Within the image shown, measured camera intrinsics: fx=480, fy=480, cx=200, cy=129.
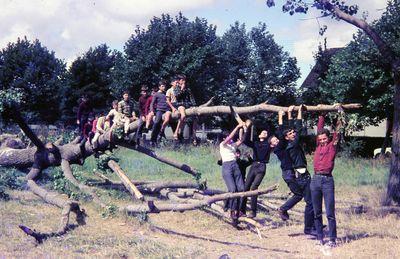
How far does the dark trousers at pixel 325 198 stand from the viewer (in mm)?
8195

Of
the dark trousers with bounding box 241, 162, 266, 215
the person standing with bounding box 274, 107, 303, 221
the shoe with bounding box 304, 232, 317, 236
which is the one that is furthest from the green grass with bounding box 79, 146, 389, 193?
the shoe with bounding box 304, 232, 317, 236

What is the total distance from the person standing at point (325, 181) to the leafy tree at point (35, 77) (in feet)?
109

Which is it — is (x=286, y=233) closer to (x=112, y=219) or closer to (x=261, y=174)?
(x=261, y=174)

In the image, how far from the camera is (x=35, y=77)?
39906mm

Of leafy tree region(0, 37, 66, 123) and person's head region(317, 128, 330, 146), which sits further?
leafy tree region(0, 37, 66, 123)

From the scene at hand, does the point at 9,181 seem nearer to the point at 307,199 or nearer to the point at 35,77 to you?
the point at 307,199

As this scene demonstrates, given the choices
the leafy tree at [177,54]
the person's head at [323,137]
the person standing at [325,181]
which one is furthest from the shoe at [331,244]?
the leafy tree at [177,54]

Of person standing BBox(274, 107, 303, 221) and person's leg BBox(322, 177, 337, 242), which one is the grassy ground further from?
person standing BBox(274, 107, 303, 221)

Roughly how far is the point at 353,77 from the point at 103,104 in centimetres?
2400

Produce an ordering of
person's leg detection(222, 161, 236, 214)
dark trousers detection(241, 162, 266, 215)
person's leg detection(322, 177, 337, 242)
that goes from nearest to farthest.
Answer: person's leg detection(322, 177, 337, 242) → person's leg detection(222, 161, 236, 214) → dark trousers detection(241, 162, 266, 215)

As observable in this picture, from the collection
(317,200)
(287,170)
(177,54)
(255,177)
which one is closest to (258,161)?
(255,177)

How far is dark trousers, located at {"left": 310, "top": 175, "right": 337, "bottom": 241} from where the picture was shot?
8.20 meters

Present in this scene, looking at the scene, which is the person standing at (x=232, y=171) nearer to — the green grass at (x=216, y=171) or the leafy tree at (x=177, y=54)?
the green grass at (x=216, y=171)

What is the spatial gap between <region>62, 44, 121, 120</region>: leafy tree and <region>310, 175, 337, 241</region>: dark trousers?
114 ft
